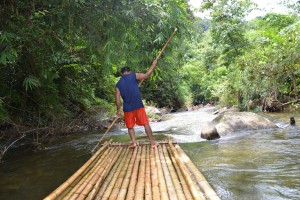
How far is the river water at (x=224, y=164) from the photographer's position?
323cm

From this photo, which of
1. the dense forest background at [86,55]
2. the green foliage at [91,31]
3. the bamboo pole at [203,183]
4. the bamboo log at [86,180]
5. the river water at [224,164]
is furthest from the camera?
the dense forest background at [86,55]

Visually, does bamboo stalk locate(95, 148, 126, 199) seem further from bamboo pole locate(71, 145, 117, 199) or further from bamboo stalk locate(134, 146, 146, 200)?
bamboo stalk locate(134, 146, 146, 200)

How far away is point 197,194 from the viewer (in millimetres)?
2117

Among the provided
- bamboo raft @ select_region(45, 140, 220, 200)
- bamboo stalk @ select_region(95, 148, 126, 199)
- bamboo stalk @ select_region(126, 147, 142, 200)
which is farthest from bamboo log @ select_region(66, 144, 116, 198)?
bamboo stalk @ select_region(126, 147, 142, 200)

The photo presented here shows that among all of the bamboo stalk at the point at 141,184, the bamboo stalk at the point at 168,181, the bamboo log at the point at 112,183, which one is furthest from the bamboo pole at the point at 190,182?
the bamboo log at the point at 112,183

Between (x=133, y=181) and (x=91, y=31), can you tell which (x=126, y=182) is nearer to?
(x=133, y=181)

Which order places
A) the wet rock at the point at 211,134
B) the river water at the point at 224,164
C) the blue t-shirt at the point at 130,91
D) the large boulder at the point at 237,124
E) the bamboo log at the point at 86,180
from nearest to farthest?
1. the bamboo log at the point at 86,180
2. the river water at the point at 224,164
3. the blue t-shirt at the point at 130,91
4. the wet rock at the point at 211,134
5. the large boulder at the point at 237,124

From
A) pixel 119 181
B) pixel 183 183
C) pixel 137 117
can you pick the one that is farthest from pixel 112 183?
pixel 137 117

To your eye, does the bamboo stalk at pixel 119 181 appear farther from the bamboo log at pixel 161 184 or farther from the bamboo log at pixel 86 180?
the bamboo log at pixel 161 184

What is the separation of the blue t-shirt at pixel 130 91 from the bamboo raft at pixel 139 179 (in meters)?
0.89

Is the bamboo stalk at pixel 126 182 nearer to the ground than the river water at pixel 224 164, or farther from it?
farther from it

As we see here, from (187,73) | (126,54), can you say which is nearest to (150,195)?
(126,54)

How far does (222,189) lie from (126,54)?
2.39m

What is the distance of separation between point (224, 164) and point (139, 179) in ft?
6.46
